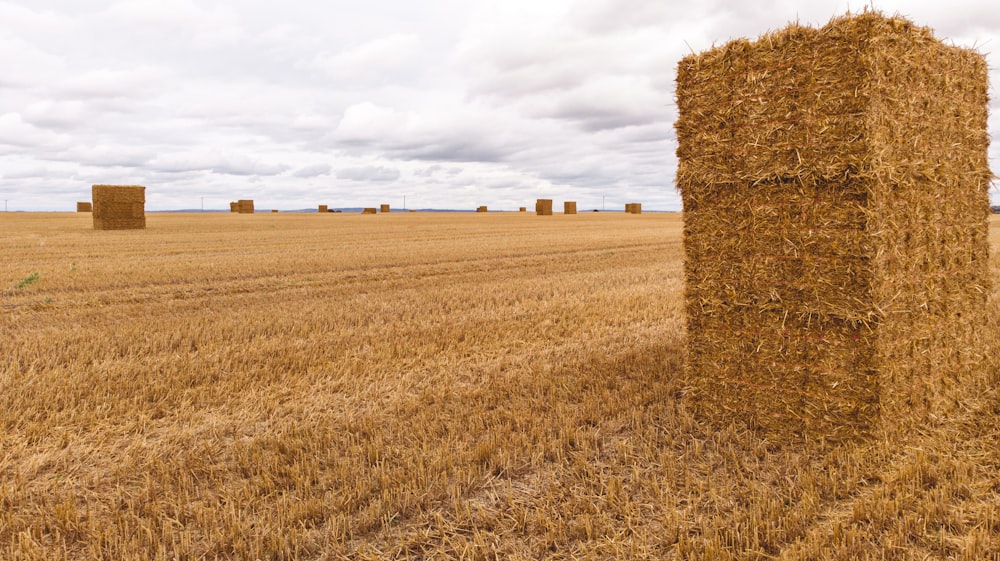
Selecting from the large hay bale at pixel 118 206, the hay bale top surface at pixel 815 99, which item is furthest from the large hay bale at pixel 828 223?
the large hay bale at pixel 118 206

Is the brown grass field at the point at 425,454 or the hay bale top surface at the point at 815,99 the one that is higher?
the hay bale top surface at the point at 815,99

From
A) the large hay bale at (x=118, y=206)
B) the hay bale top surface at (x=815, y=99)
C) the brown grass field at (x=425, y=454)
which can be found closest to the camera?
the brown grass field at (x=425, y=454)

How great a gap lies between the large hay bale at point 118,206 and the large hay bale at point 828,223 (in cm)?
3171

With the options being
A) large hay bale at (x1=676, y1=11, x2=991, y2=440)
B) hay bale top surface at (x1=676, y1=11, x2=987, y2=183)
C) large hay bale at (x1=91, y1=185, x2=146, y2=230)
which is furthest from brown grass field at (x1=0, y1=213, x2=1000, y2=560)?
large hay bale at (x1=91, y1=185, x2=146, y2=230)

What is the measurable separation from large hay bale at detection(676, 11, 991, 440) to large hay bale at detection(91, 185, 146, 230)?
1248 inches

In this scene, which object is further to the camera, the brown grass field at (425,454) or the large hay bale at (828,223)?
the large hay bale at (828,223)

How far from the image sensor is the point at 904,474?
3934 mm

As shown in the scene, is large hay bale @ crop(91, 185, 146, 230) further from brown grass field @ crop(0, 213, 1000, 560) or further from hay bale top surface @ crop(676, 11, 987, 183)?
hay bale top surface @ crop(676, 11, 987, 183)

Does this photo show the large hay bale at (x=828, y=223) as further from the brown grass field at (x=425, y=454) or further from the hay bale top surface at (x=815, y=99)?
the brown grass field at (x=425, y=454)

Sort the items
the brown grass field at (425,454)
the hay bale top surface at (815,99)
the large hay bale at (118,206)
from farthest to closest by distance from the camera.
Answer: the large hay bale at (118,206)
the hay bale top surface at (815,99)
the brown grass field at (425,454)

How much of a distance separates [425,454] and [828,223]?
3.31m

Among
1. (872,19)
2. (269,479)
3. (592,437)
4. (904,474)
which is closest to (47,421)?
(269,479)

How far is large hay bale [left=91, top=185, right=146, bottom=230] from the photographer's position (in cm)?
2943

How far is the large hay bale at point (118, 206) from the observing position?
29.4m
